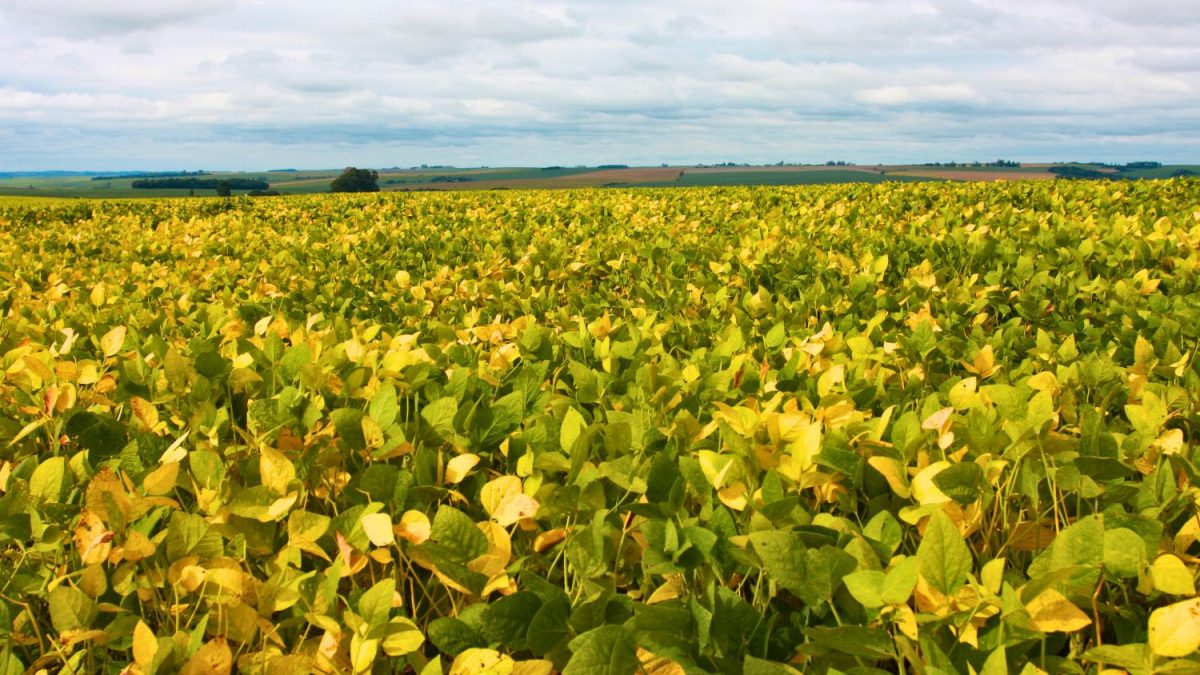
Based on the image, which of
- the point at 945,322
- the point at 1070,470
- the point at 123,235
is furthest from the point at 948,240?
the point at 123,235

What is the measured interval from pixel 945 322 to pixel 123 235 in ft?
31.2

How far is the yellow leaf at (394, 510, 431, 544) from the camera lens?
1.51 meters

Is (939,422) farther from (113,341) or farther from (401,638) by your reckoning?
(113,341)

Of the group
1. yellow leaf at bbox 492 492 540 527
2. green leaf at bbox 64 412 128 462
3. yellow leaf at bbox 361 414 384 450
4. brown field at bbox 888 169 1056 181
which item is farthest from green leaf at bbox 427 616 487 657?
brown field at bbox 888 169 1056 181

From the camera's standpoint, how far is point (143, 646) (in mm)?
1248

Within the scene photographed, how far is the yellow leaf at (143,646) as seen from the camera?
48.8 inches

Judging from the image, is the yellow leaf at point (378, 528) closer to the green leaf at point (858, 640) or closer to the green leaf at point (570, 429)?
the green leaf at point (570, 429)

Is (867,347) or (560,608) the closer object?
(560,608)

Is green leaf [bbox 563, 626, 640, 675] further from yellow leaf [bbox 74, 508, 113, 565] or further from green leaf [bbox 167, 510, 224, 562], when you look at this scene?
yellow leaf [bbox 74, 508, 113, 565]

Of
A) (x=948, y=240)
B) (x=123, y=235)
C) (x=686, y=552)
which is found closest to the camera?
(x=686, y=552)

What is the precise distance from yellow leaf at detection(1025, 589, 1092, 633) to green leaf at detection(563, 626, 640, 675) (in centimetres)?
63

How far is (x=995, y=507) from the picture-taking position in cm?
160

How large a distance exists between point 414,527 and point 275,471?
404mm

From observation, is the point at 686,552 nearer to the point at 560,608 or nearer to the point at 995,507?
the point at 560,608
